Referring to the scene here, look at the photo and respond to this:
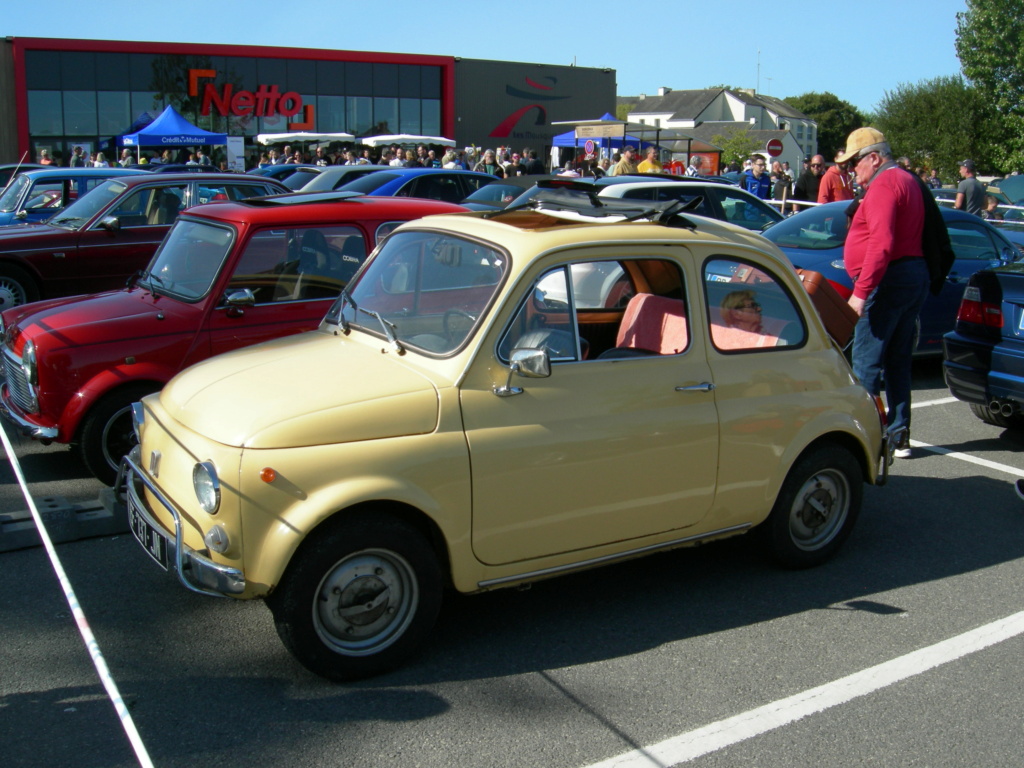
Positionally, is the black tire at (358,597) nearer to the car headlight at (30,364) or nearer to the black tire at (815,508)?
the black tire at (815,508)

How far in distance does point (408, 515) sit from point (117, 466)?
2970mm

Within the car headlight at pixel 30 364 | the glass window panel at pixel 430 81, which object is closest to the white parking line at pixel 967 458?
the car headlight at pixel 30 364

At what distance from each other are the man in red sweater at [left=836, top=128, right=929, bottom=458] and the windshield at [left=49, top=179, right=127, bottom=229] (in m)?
6.96

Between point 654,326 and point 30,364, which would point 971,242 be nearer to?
point 654,326

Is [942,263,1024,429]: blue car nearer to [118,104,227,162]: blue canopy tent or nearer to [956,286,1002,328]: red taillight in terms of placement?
[956,286,1002,328]: red taillight

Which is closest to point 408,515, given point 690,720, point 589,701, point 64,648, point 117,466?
Answer: point 589,701

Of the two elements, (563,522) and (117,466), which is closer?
(563,522)

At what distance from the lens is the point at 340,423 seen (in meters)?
3.65

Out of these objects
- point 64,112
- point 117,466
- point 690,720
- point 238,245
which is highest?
point 64,112

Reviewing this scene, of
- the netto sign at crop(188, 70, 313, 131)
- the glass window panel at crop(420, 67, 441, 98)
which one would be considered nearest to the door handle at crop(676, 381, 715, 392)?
the netto sign at crop(188, 70, 313, 131)

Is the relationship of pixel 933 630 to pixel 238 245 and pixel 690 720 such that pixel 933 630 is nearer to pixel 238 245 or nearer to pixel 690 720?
pixel 690 720

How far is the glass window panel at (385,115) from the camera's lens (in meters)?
46.6

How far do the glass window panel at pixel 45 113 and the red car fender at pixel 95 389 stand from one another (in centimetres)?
3891

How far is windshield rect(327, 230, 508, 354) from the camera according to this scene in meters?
4.11
